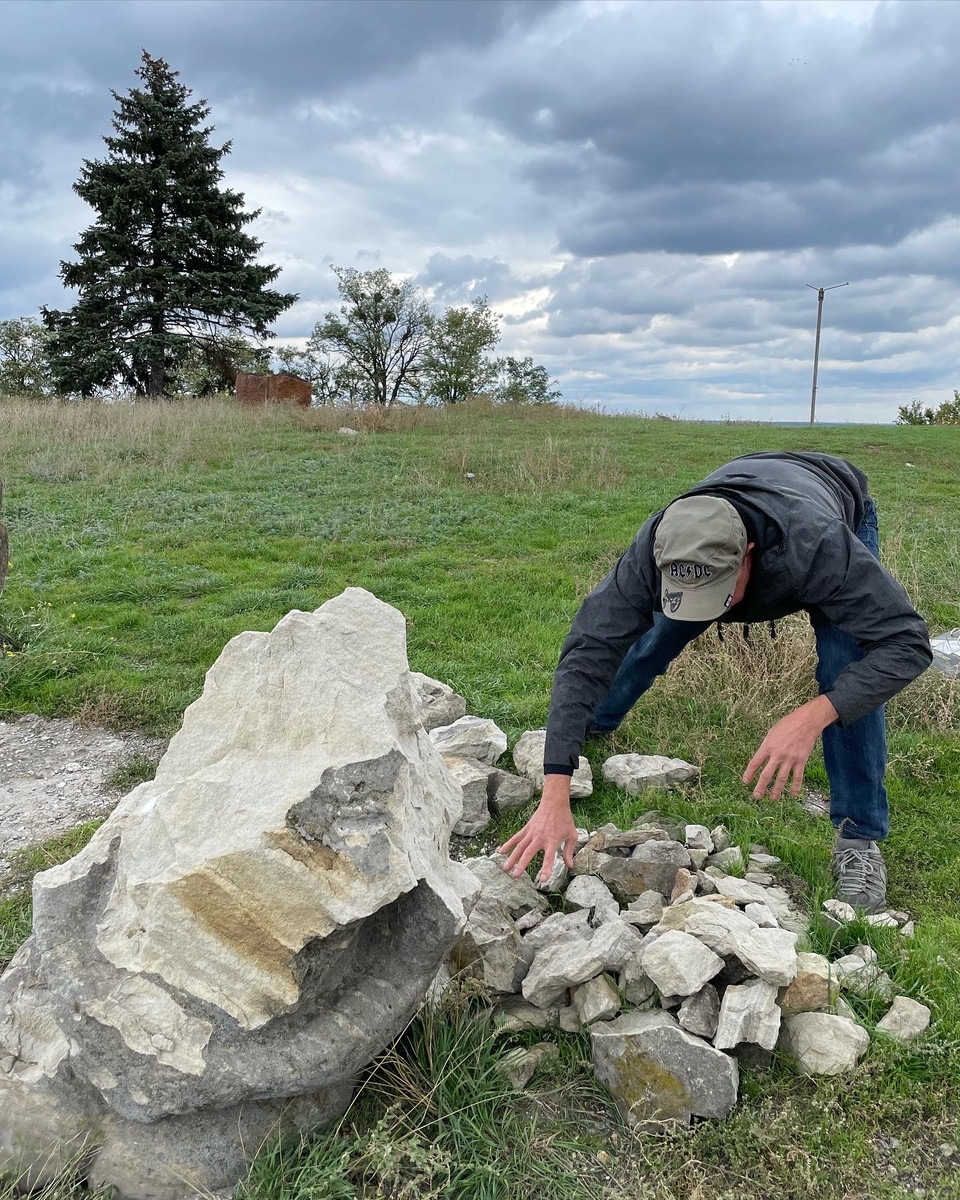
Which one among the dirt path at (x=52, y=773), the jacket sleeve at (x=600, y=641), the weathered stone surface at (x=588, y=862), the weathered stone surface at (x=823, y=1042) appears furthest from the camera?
the dirt path at (x=52, y=773)

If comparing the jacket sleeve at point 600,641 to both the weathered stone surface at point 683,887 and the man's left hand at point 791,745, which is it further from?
the weathered stone surface at point 683,887

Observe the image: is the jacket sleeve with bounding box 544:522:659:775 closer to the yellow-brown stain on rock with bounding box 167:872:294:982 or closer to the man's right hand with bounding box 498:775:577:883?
the man's right hand with bounding box 498:775:577:883

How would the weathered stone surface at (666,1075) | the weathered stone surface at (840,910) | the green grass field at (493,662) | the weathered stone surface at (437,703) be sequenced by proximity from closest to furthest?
the green grass field at (493,662)
the weathered stone surface at (666,1075)
the weathered stone surface at (840,910)
the weathered stone surface at (437,703)

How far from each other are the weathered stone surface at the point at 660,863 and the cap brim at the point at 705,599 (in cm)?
110

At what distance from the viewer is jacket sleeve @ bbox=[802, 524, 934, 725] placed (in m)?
2.75

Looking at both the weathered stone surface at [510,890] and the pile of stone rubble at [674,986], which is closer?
the pile of stone rubble at [674,986]

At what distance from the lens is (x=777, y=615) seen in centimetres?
324

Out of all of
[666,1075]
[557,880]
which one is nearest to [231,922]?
[666,1075]

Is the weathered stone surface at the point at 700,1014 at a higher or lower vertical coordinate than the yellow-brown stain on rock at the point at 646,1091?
higher

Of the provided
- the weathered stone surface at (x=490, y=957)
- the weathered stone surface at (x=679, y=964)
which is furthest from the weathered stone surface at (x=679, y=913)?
the weathered stone surface at (x=490, y=957)

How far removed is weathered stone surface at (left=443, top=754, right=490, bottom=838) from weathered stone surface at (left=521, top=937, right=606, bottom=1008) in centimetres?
109

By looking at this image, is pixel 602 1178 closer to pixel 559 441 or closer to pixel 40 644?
pixel 40 644

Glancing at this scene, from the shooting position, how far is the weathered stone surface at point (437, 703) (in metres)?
4.66

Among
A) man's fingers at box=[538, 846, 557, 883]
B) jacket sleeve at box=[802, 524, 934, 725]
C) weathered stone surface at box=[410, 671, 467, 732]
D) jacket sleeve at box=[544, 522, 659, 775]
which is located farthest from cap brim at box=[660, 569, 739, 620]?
weathered stone surface at box=[410, 671, 467, 732]
